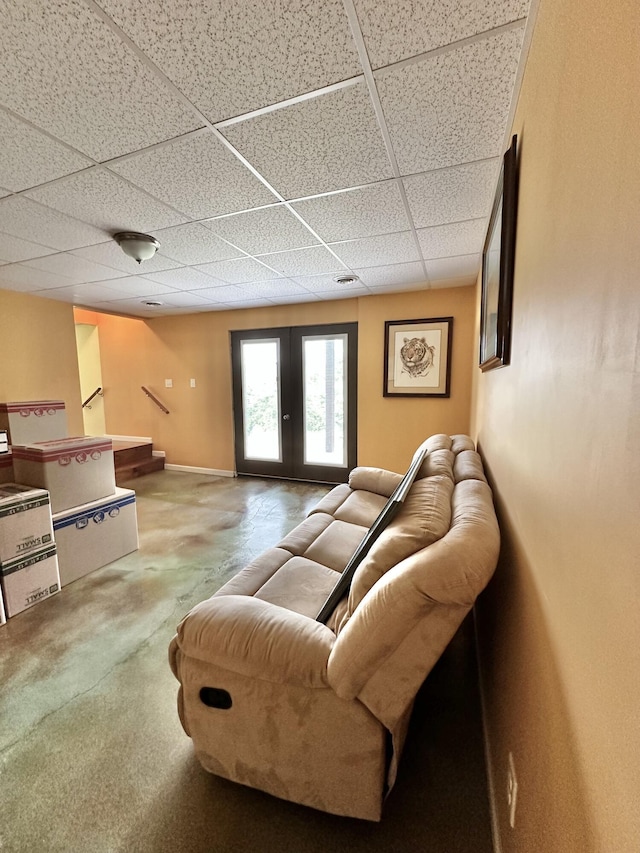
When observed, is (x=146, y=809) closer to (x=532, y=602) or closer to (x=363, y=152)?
(x=532, y=602)

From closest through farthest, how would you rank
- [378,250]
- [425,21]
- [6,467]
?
[425,21], [6,467], [378,250]

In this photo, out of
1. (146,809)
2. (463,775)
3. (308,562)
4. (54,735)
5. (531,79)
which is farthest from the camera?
(308,562)

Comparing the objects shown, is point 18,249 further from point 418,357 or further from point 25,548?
point 418,357

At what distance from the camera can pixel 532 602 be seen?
0.86 meters

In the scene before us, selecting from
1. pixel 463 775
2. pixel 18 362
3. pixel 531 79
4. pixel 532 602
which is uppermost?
pixel 531 79

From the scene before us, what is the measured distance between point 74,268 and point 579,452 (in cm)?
372

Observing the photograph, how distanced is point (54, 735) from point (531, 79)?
9.09 ft

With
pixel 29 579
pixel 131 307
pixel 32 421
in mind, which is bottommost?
pixel 29 579

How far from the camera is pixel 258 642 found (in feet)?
3.55

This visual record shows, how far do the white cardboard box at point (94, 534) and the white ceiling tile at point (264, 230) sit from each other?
2.11m

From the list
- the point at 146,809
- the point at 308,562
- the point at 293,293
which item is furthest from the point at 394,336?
the point at 146,809

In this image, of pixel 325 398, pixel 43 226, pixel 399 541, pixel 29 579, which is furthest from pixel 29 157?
pixel 325 398

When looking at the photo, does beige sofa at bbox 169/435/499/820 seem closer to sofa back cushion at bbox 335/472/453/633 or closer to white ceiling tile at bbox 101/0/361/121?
sofa back cushion at bbox 335/472/453/633

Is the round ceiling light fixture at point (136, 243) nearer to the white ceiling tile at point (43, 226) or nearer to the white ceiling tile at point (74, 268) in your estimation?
the white ceiling tile at point (43, 226)
